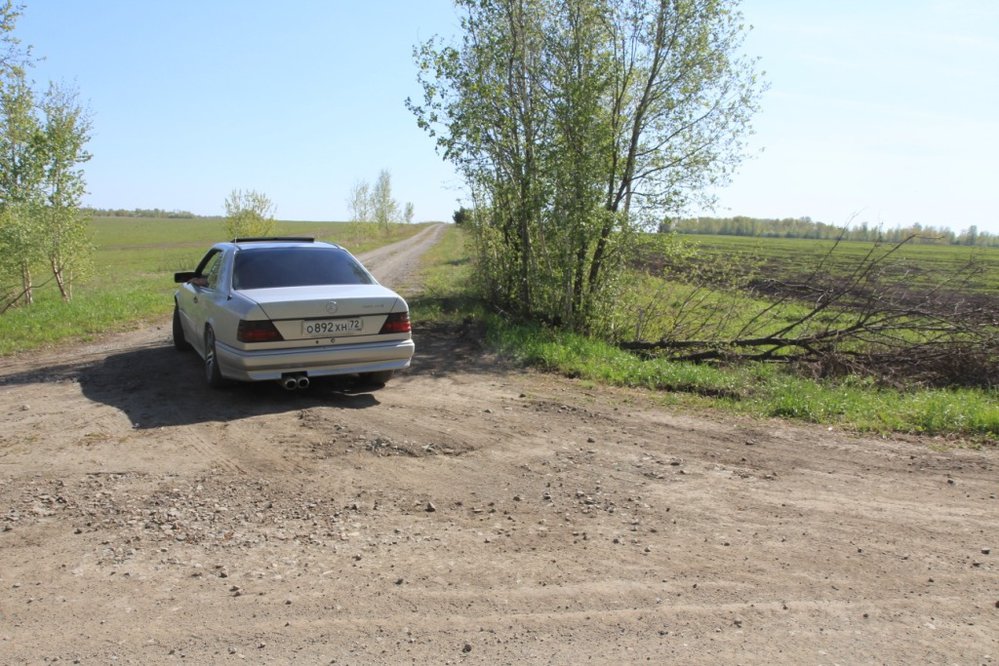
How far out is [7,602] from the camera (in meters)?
3.42

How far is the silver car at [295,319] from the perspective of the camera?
22.4 ft

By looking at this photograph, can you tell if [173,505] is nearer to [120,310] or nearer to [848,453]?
[848,453]

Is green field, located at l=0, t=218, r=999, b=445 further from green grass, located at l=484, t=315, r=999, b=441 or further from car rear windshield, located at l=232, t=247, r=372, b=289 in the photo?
car rear windshield, located at l=232, t=247, r=372, b=289

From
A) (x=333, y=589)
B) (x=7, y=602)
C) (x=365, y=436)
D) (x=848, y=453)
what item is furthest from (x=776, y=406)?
(x=7, y=602)

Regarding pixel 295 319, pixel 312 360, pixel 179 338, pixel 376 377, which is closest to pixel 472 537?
pixel 312 360

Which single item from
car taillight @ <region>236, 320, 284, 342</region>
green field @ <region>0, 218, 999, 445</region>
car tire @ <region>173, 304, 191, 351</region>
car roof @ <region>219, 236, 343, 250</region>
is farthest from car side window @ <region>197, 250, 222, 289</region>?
green field @ <region>0, 218, 999, 445</region>

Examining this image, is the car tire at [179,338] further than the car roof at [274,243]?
Yes

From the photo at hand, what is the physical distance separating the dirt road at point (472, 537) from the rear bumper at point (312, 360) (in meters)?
0.37

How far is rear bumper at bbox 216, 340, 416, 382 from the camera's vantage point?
6797mm

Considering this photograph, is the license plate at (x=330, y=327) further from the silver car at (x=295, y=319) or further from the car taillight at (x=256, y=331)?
the car taillight at (x=256, y=331)

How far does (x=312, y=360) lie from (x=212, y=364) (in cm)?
138

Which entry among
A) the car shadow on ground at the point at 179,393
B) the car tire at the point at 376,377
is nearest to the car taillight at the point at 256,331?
the car shadow on ground at the point at 179,393

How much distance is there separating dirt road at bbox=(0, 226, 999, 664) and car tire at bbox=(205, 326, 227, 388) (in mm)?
475

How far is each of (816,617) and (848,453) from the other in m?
3.31
